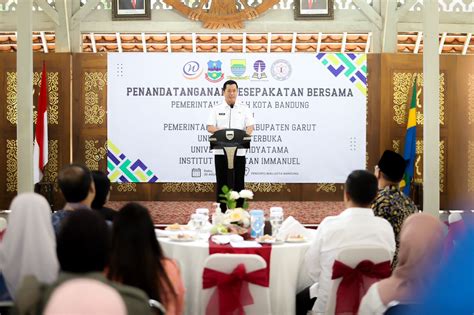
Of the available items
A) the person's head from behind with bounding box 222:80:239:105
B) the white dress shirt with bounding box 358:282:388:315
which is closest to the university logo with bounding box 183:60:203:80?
the person's head from behind with bounding box 222:80:239:105

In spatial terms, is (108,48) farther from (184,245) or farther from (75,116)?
(184,245)

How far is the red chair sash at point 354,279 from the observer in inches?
158

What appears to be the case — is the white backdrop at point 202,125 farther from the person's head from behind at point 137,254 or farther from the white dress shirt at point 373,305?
the person's head from behind at point 137,254

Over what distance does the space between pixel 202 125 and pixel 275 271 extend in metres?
5.94

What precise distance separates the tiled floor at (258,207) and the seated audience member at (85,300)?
7382 millimetres

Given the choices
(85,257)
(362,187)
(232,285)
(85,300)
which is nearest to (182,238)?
(232,285)

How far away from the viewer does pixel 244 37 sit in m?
11.0

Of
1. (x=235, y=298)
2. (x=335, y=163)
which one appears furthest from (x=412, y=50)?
(x=235, y=298)

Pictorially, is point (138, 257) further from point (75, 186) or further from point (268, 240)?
point (268, 240)

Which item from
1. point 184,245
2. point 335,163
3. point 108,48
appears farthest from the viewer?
point 108,48

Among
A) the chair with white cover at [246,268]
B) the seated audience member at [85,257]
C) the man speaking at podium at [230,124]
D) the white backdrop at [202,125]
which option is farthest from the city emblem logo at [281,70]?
the seated audience member at [85,257]

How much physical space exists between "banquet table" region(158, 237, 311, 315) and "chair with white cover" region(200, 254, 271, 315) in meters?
0.42

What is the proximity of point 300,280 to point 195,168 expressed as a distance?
5.79 meters

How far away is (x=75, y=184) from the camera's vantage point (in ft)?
13.3
